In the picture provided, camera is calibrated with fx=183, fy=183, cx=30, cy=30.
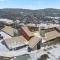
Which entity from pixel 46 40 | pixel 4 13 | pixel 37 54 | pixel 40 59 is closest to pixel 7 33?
pixel 46 40

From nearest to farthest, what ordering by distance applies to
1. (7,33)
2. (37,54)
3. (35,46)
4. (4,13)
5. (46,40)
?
(37,54)
(35,46)
(46,40)
(7,33)
(4,13)

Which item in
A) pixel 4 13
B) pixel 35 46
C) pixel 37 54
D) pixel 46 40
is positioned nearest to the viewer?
pixel 37 54

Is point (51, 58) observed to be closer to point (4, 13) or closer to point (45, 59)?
point (45, 59)

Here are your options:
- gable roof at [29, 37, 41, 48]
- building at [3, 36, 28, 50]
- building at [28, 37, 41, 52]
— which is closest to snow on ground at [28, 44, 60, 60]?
building at [28, 37, 41, 52]

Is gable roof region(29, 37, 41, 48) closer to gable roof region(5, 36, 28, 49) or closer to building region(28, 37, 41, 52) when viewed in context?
building region(28, 37, 41, 52)

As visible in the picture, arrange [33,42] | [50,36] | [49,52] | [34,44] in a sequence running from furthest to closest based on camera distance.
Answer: [50,36] → [33,42] → [34,44] → [49,52]

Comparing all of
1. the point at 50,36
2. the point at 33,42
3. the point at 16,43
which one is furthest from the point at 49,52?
the point at 50,36

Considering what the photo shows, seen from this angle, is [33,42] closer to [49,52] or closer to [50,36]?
[49,52]

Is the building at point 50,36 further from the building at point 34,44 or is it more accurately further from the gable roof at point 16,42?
the gable roof at point 16,42

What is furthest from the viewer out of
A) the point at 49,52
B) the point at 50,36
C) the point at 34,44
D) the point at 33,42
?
the point at 50,36

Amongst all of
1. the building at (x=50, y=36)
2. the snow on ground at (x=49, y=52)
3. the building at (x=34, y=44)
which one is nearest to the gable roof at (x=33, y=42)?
the building at (x=34, y=44)

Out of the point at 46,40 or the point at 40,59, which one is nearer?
the point at 40,59
